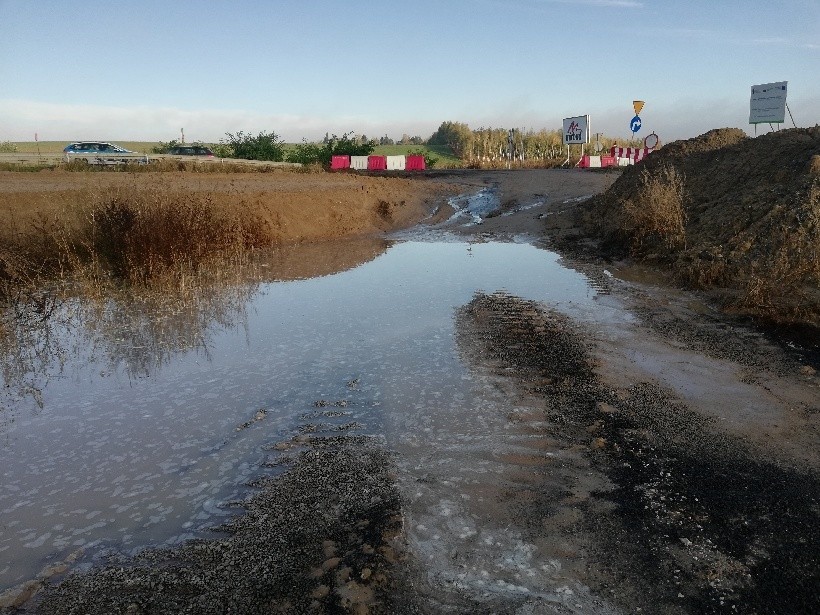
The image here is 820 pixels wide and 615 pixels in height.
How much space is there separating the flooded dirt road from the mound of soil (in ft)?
3.90

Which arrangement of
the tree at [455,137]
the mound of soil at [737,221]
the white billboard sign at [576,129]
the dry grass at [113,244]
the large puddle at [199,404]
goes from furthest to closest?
the tree at [455,137] < the white billboard sign at [576,129] < the dry grass at [113,244] < the mound of soil at [737,221] < the large puddle at [199,404]

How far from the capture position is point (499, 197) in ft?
79.1

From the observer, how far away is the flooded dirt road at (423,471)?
3041mm

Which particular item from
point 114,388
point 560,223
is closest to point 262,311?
point 114,388

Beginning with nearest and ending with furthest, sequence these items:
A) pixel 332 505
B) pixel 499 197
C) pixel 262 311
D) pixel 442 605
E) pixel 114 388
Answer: pixel 442 605 < pixel 332 505 < pixel 114 388 < pixel 262 311 < pixel 499 197

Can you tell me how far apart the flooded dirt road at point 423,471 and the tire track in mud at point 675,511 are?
1cm

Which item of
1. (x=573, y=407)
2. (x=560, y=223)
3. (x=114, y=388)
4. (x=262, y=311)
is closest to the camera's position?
(x=573, y=407)

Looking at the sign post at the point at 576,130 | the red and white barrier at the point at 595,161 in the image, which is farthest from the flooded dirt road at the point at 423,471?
the sign post at the point at 576,130

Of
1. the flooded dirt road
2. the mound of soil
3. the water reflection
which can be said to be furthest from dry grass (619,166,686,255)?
the water reflection

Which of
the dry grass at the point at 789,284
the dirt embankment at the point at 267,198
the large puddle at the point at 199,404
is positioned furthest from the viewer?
the dirt embankment at the point at 267,198

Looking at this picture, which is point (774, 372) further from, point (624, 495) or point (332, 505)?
point (332, 505)

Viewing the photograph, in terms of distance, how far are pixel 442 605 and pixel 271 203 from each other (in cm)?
1484

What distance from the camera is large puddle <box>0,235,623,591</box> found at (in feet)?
12.3

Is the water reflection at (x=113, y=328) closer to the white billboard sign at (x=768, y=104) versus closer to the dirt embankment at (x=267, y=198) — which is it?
the dirt embankment at (x=267, y=198)
